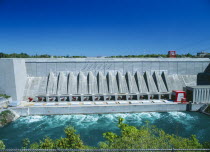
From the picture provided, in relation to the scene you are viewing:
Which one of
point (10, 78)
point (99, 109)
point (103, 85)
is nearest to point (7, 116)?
point (10, 78)

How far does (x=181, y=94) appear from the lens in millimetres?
32938

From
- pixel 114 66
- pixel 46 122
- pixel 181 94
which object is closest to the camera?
pixel 46 122

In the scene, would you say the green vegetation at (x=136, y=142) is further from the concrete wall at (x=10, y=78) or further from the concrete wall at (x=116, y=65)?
the concrete wall at (x=116, y=65)

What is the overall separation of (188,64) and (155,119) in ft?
75.4

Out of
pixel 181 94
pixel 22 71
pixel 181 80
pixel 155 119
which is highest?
pixel 22 71

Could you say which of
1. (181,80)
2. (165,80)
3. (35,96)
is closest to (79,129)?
(35,96)

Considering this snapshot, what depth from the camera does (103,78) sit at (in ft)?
A: 124

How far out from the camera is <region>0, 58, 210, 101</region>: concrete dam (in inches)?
1344

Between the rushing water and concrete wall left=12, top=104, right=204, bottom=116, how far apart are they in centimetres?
95

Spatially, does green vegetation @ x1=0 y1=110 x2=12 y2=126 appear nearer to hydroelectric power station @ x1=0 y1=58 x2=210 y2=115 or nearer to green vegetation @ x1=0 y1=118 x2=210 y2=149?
hydroelectric power station @ x1=0 y1=58 x2=210 y2=115

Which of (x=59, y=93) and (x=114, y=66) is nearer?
(x=59, y=93)

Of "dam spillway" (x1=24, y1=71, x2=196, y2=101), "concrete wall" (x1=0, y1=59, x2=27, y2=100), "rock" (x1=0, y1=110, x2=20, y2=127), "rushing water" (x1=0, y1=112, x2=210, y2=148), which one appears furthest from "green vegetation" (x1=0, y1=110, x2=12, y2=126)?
"dam spillway" (x1=24, y1=71, x2=196, y2=101)

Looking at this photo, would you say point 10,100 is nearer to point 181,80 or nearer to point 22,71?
point 22,71

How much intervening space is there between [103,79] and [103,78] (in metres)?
0.34
